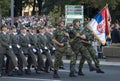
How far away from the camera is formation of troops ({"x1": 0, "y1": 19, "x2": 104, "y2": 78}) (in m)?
15.4

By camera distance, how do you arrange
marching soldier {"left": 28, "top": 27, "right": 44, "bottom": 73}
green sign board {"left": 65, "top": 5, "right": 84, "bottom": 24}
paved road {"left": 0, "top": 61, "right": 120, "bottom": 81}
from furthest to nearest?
1. green sign board {"left": 65, "top": 5, "right": 84, "bottom": 24}
2. marching soldier {"left": 28, "top": 27, "right": 44, "bottom": 73}
3. paved road {"left": 0, "top": 61, "right": 120, "bottom": 81}

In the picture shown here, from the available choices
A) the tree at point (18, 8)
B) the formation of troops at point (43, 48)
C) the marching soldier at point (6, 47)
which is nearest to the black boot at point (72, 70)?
the formation of troops at point (43, 48)

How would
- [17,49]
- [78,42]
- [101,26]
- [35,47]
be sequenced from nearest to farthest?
[78,42] < [17,49] < [35,47] < [101,26]

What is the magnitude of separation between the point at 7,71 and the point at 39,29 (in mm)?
1907

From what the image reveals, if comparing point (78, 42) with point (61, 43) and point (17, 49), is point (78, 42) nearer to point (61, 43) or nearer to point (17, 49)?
point (61, 43)

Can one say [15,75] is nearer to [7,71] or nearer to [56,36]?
[7,71]

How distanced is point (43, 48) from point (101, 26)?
4928 mm

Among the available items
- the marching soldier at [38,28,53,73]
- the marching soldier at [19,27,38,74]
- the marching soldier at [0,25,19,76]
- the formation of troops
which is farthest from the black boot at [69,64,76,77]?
the marching soldier at [0,25,19,76]

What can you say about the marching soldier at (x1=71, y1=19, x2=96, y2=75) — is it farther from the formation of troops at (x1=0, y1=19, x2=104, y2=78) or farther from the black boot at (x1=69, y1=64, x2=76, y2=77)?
the black boot at (x1=69, y1=64, x2=76, y2=77)

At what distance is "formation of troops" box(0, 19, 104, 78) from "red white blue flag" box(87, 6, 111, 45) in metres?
3.33

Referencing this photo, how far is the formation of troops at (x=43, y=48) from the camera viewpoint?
15.4 meters

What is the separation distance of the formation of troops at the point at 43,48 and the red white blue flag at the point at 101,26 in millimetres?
3327

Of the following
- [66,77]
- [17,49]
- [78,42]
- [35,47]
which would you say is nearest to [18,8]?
[35,47]

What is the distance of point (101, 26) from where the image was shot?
21.4 metres
